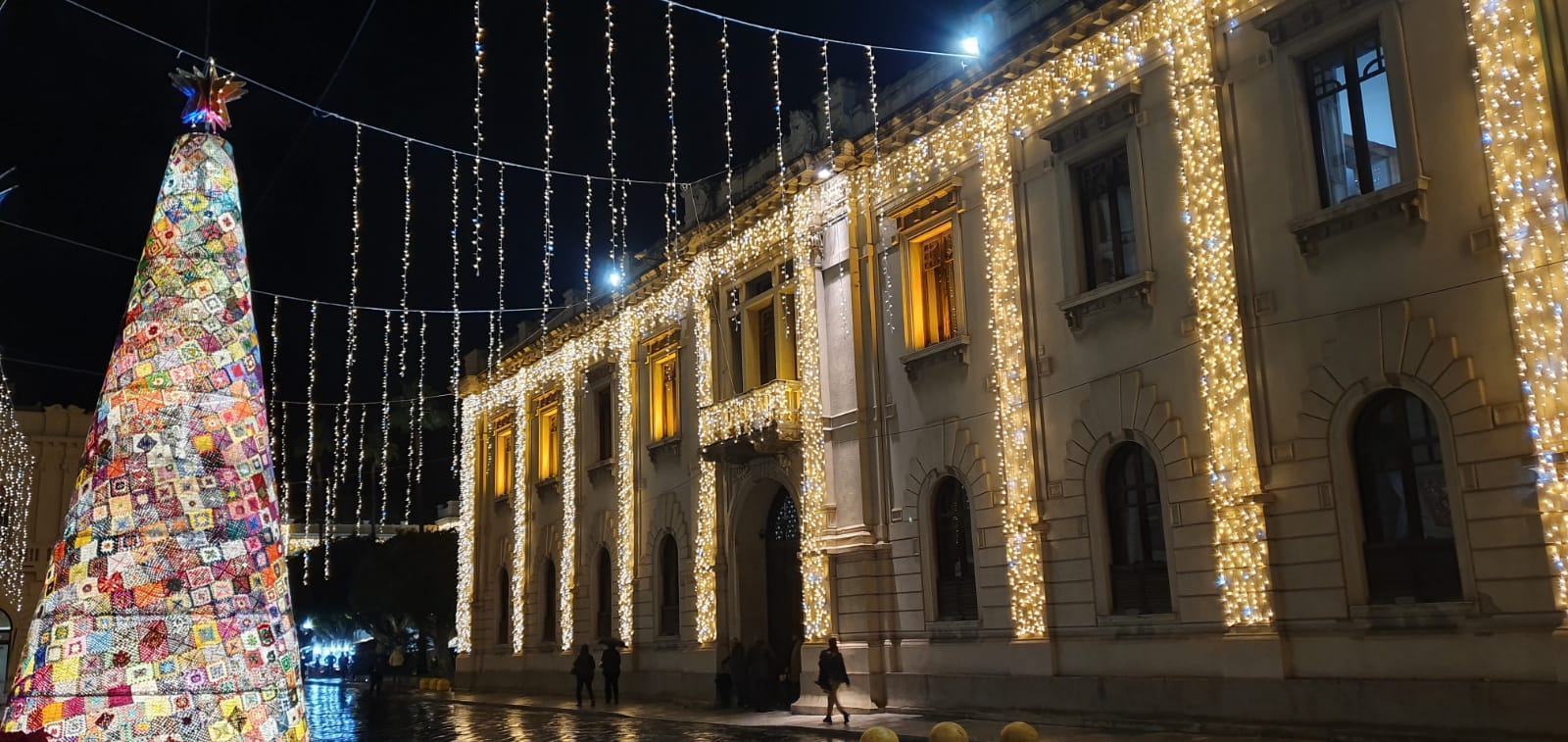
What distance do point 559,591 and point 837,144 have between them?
16.7 meters

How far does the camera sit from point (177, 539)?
32.5ft

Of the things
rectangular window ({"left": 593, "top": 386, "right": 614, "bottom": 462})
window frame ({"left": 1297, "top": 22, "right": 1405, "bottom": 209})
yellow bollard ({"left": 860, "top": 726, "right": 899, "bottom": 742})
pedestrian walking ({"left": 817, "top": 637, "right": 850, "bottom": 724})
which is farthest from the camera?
rectangular window ({"left": 593, "top": 386, "right": 614, "bottom": 462})

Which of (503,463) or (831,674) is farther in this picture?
(503,463)

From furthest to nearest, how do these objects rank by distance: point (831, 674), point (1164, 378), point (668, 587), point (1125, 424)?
point (668, 587) → point (831, 674) → point (1125, 424) → point (1164, 378)

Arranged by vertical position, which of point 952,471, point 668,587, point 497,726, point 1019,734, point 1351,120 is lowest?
point 497,726

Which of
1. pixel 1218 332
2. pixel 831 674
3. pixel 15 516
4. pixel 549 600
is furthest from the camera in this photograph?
pixel 15 516

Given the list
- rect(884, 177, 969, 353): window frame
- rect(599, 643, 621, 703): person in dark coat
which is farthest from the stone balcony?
rect(599, 643, 621, 703): person in dark coat

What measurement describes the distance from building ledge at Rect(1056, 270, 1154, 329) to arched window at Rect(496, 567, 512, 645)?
965 inches

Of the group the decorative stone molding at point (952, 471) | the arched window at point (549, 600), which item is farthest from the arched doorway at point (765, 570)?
the arched window at point (549, 600)

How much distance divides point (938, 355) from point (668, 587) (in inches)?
450

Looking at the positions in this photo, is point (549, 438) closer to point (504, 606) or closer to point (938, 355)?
point (504, 606)

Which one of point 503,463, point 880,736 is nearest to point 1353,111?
point 880,736

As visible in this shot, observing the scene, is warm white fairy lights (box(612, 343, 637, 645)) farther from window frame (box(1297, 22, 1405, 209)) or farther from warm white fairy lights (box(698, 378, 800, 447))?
window frame (box(1297, 22, 1405, 209))

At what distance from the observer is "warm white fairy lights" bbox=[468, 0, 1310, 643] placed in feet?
51.2
